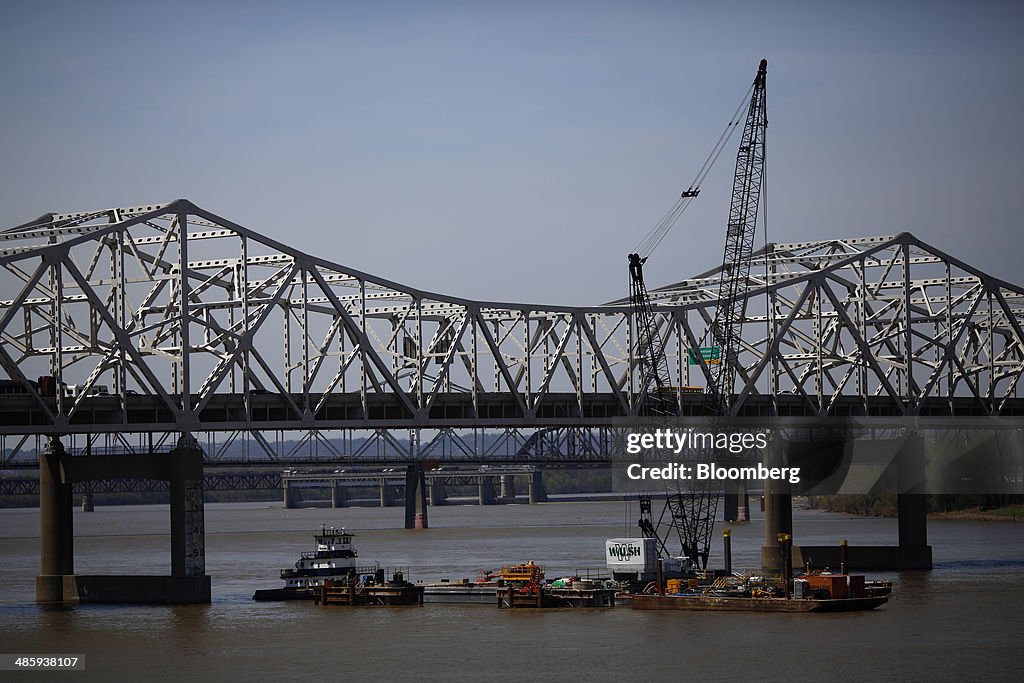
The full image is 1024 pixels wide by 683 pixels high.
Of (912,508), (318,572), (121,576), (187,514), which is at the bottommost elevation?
(318,572)

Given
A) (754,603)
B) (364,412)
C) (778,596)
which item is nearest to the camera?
(754,603)

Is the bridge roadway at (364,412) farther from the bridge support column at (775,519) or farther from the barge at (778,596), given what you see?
the barge at (778,596)

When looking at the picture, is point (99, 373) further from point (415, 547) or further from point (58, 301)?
point (415, 547)

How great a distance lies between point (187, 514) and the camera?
333 feet

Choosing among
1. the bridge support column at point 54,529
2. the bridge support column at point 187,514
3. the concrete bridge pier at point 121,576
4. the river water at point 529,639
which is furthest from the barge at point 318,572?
the bridge support column at point 54,529

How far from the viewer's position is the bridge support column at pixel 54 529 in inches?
3981

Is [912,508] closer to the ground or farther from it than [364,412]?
closer to the ground

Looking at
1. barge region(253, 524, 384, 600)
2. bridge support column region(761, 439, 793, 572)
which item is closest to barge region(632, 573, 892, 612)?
barge region(253, 524, 384, 600)

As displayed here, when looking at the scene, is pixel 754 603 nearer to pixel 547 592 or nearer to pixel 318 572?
pixel 547 592

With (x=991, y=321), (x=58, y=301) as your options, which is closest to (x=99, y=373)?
(x=58, y=301)

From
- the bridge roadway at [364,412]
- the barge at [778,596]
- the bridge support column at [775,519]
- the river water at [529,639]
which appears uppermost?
the bridge roadway at [364,412]

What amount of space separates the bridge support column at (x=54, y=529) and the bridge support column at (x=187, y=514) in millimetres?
5713

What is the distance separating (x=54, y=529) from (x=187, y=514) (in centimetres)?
721

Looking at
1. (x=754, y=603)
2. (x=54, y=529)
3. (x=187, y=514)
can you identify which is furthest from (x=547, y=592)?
(x=54, y=529)
